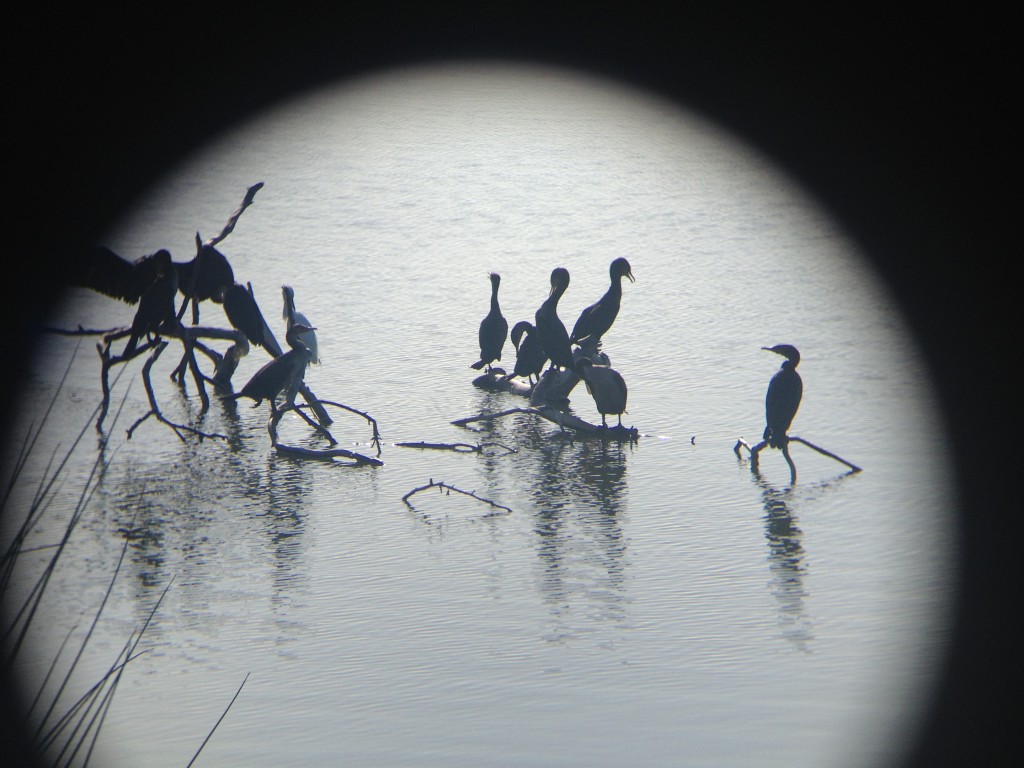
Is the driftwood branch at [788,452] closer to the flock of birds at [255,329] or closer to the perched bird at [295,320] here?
the flock of birds at [255,329]

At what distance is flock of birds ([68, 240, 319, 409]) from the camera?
5184 millimetres

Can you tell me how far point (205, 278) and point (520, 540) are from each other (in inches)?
86.9

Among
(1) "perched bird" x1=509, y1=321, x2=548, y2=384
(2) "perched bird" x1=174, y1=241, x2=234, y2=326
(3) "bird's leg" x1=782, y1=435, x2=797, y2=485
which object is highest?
(2) "perched bird" x1=174, y1=241, x2=234, y2=326

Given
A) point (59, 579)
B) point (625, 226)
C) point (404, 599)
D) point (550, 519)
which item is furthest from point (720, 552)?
point (625, 226)

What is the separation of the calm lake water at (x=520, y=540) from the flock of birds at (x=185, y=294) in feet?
0.96

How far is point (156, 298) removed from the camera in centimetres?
524

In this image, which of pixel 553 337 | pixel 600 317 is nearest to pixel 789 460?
pixel 553 337

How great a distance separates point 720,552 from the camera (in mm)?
3965

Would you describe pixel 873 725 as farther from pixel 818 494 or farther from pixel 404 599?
pixel 818 494

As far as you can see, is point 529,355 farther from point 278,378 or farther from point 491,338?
point 278,378

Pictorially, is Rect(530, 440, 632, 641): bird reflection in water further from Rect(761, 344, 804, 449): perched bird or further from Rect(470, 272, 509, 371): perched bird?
Rect(470, 272, 509, 371): perched bird

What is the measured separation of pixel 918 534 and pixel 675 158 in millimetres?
6923

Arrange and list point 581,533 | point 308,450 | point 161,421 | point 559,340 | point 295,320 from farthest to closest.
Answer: point 295,320 → point 559,340 → point 161,421 → point 308,450 → point 581,533

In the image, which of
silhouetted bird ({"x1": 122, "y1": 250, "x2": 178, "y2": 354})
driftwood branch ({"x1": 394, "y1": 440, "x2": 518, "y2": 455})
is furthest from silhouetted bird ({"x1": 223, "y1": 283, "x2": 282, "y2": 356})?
driftwood branch ({"x1": 394, "y1": 440, "x2": 518, "y2": 455})
